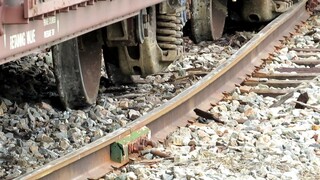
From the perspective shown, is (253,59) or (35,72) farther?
(253,59)

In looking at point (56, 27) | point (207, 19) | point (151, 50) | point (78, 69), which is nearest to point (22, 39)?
point (56, 27)

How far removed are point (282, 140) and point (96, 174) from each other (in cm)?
167

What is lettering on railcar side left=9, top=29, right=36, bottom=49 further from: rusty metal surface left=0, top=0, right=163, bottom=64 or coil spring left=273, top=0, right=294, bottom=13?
coil spring left=273, top=0, right=294, bottom=13

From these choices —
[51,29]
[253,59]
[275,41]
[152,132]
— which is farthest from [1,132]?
[275,41]

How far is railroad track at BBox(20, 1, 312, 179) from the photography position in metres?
5.77

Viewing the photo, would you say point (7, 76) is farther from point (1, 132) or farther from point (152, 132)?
point (152, 132)

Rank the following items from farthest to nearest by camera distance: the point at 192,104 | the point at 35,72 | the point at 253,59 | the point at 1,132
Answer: the point at 253,59, the point at 35,72, the point at 192,104, the point at 1,132

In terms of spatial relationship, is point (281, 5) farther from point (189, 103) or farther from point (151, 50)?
point (189, 103)

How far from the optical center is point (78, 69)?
7766 mm

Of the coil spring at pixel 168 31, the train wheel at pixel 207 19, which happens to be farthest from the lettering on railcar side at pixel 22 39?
the train wheel at pixel 207 19

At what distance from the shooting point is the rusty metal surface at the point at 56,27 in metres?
4.98

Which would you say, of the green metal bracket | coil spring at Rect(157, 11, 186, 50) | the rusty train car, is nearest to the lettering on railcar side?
the rusty train car

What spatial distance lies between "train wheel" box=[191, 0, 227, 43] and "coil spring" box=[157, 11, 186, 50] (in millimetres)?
1882

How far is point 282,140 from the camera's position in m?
6.84
